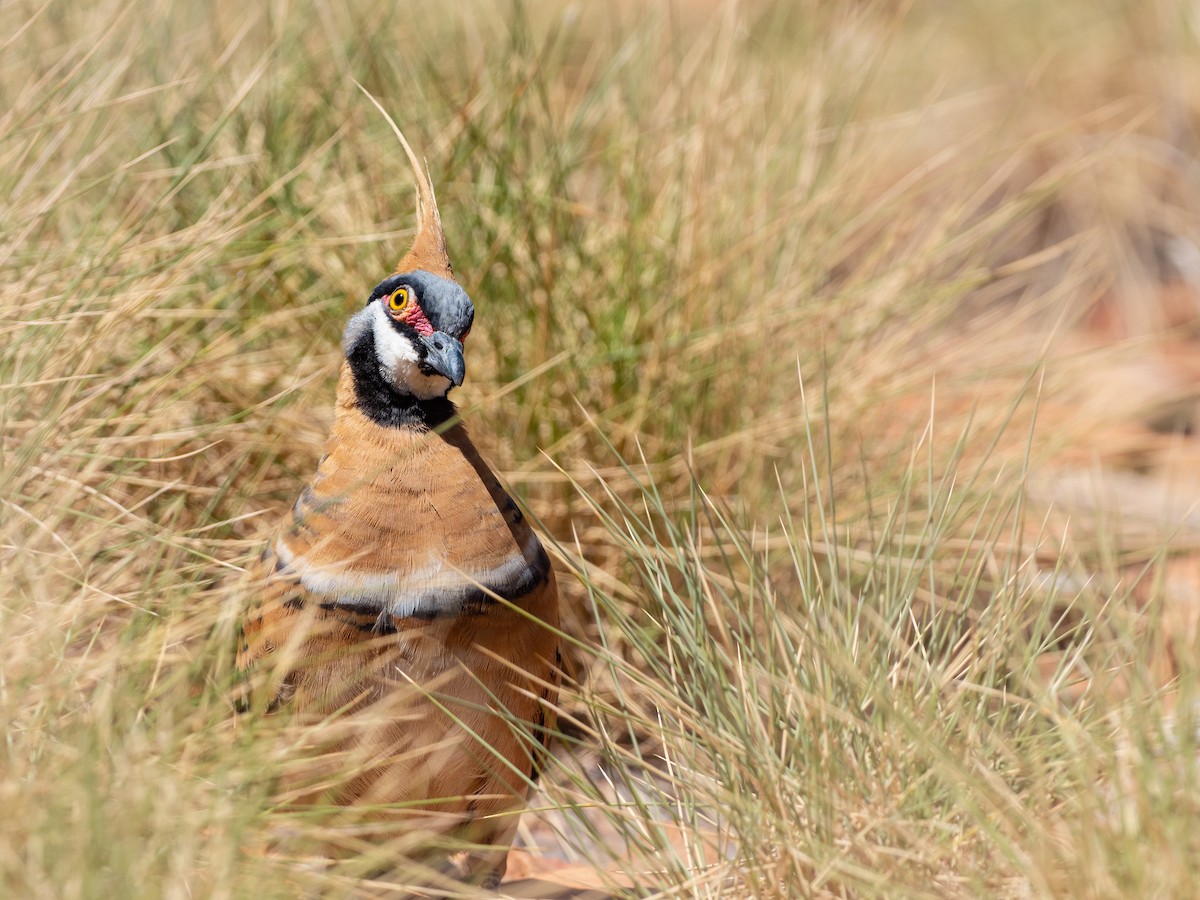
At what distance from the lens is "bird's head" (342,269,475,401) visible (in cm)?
253

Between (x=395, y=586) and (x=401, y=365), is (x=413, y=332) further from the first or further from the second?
(x=395, y=586)

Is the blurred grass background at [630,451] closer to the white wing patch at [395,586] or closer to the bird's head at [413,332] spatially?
the white wing patch at [395,586]

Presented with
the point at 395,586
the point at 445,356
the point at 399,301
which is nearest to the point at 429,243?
the point at 399,301

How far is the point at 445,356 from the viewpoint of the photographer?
2.49 m

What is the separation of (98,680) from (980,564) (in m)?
1.58

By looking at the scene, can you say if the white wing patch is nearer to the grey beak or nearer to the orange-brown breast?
the orange-brown breast

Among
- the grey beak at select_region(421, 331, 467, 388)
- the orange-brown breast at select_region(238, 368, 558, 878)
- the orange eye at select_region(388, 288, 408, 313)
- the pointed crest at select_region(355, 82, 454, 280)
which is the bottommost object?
the orange-brown breast at select_region(238, 368, 558, 878)

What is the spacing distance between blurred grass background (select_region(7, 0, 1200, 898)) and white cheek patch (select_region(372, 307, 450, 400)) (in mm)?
413

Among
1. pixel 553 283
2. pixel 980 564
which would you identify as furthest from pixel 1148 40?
pixel 980 564

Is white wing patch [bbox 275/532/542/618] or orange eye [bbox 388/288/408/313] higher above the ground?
orange eye [bbox 388/288/408/313]

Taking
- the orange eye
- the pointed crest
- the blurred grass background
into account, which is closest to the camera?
the blurred grass background

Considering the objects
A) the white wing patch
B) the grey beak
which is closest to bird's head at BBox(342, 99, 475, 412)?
the grey beak

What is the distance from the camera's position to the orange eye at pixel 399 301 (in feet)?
8.51

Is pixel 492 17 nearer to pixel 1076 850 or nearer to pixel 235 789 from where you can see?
pixel 235 789
